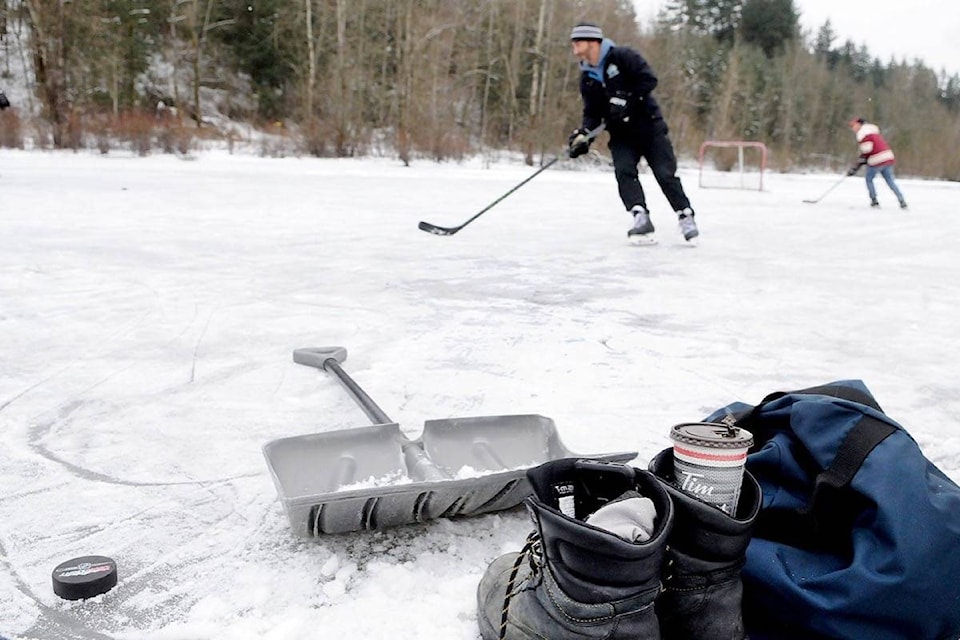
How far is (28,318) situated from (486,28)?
26135 millimetres

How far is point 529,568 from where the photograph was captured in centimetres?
113

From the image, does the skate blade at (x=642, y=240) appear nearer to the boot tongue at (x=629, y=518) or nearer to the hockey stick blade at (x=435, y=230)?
the hockey stick blade at (x=435, y=230)

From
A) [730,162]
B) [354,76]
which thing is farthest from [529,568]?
[730,162]

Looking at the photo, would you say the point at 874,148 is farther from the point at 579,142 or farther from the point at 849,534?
the point at 849,534

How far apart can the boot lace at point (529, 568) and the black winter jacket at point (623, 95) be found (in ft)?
14.4

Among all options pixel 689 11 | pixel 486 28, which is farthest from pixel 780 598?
pixel 689 11

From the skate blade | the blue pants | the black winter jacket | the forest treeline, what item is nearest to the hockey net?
the forest treeline

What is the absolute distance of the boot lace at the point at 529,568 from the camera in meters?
1.07

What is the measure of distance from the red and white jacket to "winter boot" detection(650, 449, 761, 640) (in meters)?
10.1

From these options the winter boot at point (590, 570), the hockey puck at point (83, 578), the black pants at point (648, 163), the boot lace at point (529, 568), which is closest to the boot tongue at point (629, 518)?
the winter boot at point (590, 570)

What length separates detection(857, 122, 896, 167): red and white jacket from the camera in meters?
9.70

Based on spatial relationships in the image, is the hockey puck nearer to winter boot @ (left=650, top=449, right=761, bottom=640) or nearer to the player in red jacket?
winter boot @ (left=650, top=449, right=761, bottom=640)

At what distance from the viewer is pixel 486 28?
27031 mm

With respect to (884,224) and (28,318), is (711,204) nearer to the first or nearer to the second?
(884,224)
